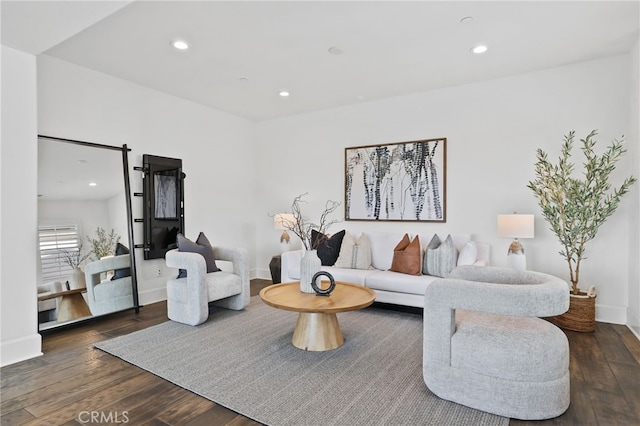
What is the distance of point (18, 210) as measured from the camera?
9.16ft

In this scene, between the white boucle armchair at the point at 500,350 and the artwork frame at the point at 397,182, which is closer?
the white boucle armchair at the point at 500,350

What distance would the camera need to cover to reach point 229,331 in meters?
3.34

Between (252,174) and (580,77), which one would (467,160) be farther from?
(252,174)

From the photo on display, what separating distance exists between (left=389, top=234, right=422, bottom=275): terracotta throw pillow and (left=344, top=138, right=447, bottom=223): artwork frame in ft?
2.22

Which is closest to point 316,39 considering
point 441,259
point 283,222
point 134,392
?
point 441,259

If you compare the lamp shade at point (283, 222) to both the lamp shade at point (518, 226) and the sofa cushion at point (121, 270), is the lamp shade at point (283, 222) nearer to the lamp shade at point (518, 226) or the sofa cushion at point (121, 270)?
the sofa cushion at point (121, 270)

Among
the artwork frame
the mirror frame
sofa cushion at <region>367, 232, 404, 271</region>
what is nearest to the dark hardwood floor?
the mirror frame

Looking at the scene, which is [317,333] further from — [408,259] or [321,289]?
[408,259]

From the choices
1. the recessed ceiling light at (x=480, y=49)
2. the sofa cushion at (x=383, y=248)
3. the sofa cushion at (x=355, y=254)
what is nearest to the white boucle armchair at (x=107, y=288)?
the sofa cushion at (x=355, y=254)

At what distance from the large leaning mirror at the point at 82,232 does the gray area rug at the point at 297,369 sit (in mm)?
727

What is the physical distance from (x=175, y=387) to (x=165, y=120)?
351 cm

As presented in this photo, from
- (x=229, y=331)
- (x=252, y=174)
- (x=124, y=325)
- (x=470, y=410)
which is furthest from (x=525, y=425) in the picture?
(x=252, y=174)

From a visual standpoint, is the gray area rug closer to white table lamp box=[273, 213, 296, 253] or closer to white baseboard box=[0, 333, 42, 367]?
white baseboard box=[0, 333, 42, 367]

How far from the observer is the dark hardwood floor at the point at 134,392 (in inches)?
77.3
